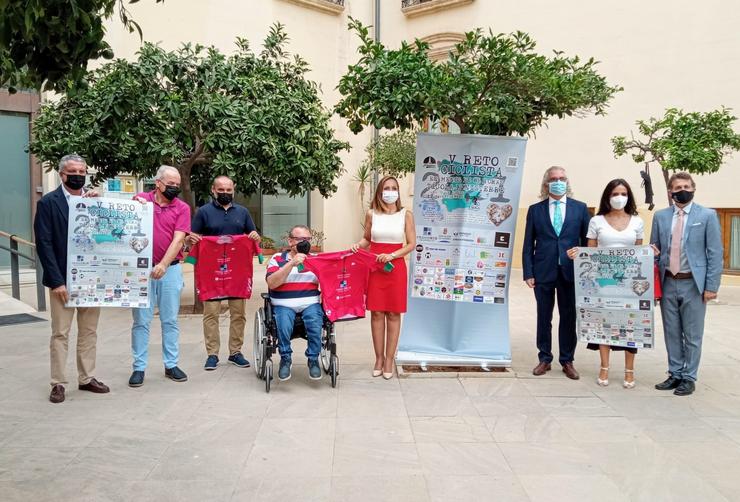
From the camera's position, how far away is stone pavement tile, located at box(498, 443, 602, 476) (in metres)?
3.92

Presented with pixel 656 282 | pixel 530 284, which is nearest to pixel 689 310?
pixel 656 282

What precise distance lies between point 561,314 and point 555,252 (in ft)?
2.03

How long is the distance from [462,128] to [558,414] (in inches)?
112

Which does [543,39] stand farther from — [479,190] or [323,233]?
[479,190]

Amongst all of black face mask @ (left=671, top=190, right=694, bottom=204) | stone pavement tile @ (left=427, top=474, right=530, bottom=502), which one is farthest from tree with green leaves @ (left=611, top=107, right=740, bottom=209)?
stone pavement tile @ (left=427, top=474, right=530, bottom=502)

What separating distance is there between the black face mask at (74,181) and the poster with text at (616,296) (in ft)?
14.1

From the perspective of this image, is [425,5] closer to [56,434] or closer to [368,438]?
[368,438]

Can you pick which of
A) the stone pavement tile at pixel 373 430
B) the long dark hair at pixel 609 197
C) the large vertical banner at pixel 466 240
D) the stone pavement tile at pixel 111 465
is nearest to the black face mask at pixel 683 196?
the long dark hair at pixel 609 197

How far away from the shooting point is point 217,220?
20.5 ft

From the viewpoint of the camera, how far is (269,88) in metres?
9.16

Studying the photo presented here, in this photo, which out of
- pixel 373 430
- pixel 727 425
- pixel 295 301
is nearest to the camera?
pixel 373 430

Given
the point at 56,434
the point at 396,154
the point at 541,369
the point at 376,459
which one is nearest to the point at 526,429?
the point at 376,459

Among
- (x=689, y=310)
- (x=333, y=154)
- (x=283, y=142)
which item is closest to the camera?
(x=689, y=310)

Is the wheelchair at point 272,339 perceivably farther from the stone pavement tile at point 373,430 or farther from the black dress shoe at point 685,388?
the black dress shoe at point 685,388
